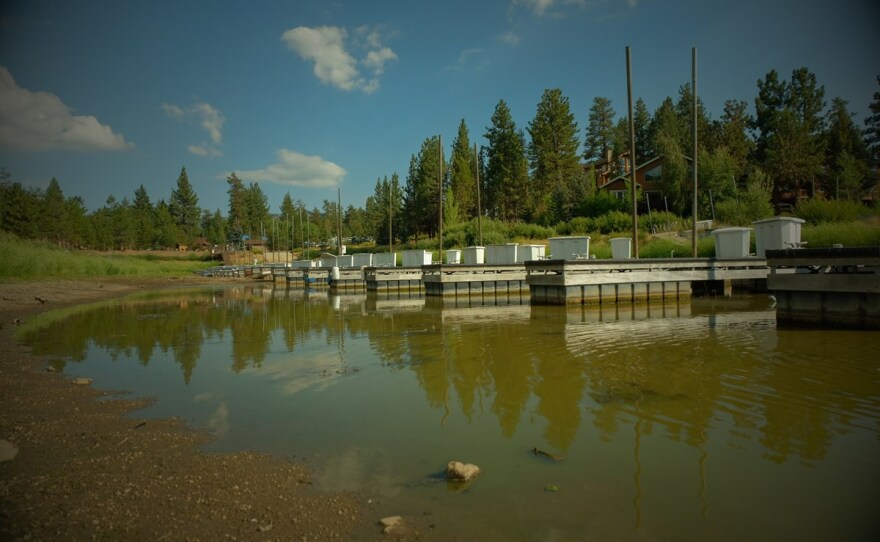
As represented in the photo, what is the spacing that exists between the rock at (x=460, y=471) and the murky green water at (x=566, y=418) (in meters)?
0.08

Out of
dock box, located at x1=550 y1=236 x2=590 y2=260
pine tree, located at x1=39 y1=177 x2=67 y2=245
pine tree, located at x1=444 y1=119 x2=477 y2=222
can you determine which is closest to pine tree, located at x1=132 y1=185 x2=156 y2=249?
pine tree, located at x1=39 y1=177 x2=67 y2=245

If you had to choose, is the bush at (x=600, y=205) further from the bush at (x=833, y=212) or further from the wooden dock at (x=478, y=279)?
the wooden dock at (x=478, y=279)

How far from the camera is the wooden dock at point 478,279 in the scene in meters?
21.7

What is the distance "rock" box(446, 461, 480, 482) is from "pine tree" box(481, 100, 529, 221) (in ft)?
180

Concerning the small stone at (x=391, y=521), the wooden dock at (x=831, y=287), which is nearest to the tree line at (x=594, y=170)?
the wooden dock at (x=831, y=287)

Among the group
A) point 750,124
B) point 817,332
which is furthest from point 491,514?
point 750,124

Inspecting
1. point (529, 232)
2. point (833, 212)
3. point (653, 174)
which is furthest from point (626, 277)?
point (653, 174)

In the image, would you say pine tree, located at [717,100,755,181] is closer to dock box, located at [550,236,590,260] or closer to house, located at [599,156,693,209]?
house, located at [599,156,693,209]

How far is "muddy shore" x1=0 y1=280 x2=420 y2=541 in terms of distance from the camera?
276 centimetres

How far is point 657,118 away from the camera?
181ft

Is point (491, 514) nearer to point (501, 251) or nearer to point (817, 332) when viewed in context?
point (817, 332)

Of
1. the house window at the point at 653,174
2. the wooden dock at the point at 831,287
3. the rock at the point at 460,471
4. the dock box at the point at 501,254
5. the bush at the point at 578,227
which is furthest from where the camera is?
the house window at the point at 653,174

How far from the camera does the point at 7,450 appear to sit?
402 centimetres

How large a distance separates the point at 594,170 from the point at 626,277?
141ft
